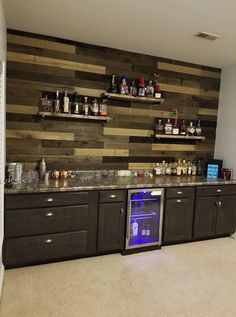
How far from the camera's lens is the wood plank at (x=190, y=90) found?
13.7ft

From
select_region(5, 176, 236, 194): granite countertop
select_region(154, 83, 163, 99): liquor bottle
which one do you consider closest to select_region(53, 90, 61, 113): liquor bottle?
select_region(5, 176, 236, 194): granite countertop

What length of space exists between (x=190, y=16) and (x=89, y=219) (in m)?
2.38

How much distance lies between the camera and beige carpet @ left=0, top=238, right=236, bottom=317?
2.37 metres

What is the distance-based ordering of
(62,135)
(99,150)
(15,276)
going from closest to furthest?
1. (15,276)
2. (62,135)
3. (99,150)

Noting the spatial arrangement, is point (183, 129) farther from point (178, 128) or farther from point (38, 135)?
point (38, 135)

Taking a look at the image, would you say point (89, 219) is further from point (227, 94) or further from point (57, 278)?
point (227, 94)

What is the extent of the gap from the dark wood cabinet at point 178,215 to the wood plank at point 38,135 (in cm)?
152

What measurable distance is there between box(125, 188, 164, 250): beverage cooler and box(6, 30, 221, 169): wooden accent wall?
679 mm

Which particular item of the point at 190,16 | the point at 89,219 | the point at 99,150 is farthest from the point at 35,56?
the point at 89,219

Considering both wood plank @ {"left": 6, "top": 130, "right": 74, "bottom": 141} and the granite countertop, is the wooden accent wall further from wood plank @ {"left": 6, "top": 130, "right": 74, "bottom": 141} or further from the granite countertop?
the granite countertop

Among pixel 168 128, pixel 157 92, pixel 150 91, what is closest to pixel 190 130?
pixel 168 128

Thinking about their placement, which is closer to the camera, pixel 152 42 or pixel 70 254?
pixel 70 254

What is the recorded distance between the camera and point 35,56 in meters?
3.38

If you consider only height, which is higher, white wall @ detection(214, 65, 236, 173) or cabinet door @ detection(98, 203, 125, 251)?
white wall @ detection(214, 65, 236, 173)
